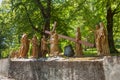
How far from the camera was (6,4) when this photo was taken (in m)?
34.7

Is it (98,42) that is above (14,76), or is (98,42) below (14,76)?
above

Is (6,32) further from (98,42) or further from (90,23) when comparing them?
(98,42)

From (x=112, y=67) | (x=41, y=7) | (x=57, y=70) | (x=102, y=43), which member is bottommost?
(x=57, y=70)

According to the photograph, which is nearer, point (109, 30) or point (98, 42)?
point (98, 42)

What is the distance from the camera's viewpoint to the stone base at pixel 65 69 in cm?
741

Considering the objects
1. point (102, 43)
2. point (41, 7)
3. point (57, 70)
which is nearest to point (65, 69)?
point (57, 70)

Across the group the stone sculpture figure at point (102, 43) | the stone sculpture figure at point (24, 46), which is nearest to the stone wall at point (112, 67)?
the stone sculpture figure at point (102, 43)

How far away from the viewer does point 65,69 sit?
9805 mm

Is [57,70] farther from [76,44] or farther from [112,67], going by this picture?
[112,67]

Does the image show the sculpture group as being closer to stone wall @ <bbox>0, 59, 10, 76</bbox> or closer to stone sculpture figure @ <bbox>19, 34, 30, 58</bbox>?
stone sculpture figure @ <bbox>19, 34, 30, 58</bbox>

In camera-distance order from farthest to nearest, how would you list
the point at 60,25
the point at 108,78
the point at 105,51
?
the point at 60,25 → the point at 105,51 → the point at 108,78

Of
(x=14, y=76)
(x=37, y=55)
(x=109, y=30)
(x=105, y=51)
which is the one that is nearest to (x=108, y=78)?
(x=105, y=51)

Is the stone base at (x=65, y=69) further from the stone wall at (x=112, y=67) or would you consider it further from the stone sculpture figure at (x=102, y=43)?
the stone sculpture figure at (x=102, y=43)

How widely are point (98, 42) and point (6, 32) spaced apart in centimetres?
2055
